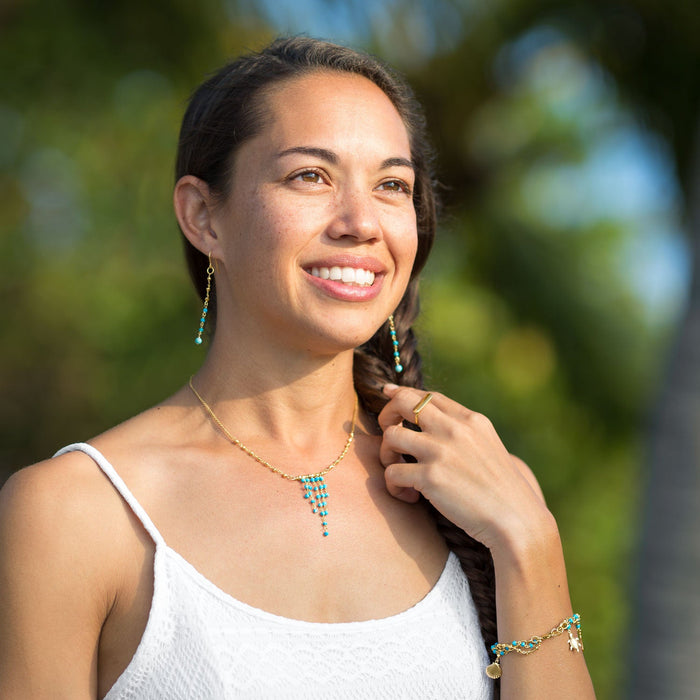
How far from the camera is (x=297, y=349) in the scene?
2564mm

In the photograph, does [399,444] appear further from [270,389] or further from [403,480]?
[270,389]

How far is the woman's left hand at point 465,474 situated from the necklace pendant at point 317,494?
178mm

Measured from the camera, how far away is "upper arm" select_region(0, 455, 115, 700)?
84.2 inches

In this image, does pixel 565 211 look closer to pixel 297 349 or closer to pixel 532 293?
pixel 532 293

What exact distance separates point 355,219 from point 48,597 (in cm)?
110

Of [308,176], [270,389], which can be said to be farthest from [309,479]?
[308,176]

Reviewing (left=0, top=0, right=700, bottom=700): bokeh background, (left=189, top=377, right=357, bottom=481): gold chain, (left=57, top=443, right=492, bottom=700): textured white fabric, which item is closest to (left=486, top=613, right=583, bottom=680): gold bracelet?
(left=57, top=443, right=492, bottom=700): textured white fabric

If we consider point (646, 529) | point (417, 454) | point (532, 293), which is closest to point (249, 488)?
point (417, 454)

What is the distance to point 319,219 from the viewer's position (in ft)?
7.92

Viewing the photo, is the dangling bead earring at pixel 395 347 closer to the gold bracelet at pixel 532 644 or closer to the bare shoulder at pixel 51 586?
the gold bracelet at pixel 532 644

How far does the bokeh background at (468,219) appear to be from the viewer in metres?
6.34

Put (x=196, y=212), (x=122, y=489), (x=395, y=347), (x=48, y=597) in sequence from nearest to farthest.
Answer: (x=48, y=597), (x=122, y=489), (x=196, y=212), (x=395, y=347)

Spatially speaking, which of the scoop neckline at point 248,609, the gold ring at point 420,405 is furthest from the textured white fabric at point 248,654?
the gold ring at point 420,405

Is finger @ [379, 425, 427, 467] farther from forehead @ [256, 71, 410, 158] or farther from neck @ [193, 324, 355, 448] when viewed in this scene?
forehead @ [256, 71, 410, 158]
